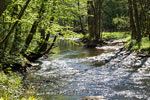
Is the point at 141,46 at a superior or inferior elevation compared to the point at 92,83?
superior

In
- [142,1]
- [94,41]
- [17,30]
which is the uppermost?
[142,1]

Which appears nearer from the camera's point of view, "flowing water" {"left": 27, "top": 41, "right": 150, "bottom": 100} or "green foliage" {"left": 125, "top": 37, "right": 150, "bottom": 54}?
"flowing water" {"left": 27, "top": 41, "right": 150, "bottom": 100}

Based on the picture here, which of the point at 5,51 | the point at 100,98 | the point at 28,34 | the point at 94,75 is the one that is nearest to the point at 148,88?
the point at 100,98

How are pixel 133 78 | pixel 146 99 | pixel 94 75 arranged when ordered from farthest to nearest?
pixel 94 75 < pixel 133 78 < pixel 146 99

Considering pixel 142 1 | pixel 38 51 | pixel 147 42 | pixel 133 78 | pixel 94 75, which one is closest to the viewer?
pixel 133 78

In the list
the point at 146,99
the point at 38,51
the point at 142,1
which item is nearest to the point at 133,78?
the point at 146,99

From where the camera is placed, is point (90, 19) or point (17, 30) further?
point (90, 19)

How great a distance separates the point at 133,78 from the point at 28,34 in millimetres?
6789

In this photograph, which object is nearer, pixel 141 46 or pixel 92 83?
pixel 92 83

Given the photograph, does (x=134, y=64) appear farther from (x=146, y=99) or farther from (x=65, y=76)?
(x=146, y=99)

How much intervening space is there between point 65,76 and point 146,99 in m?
5.27

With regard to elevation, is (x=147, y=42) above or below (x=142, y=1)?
below

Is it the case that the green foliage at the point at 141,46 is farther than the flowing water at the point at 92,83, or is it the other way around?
the green foliage at the point at 141,46

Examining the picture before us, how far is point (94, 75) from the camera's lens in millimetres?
12016
